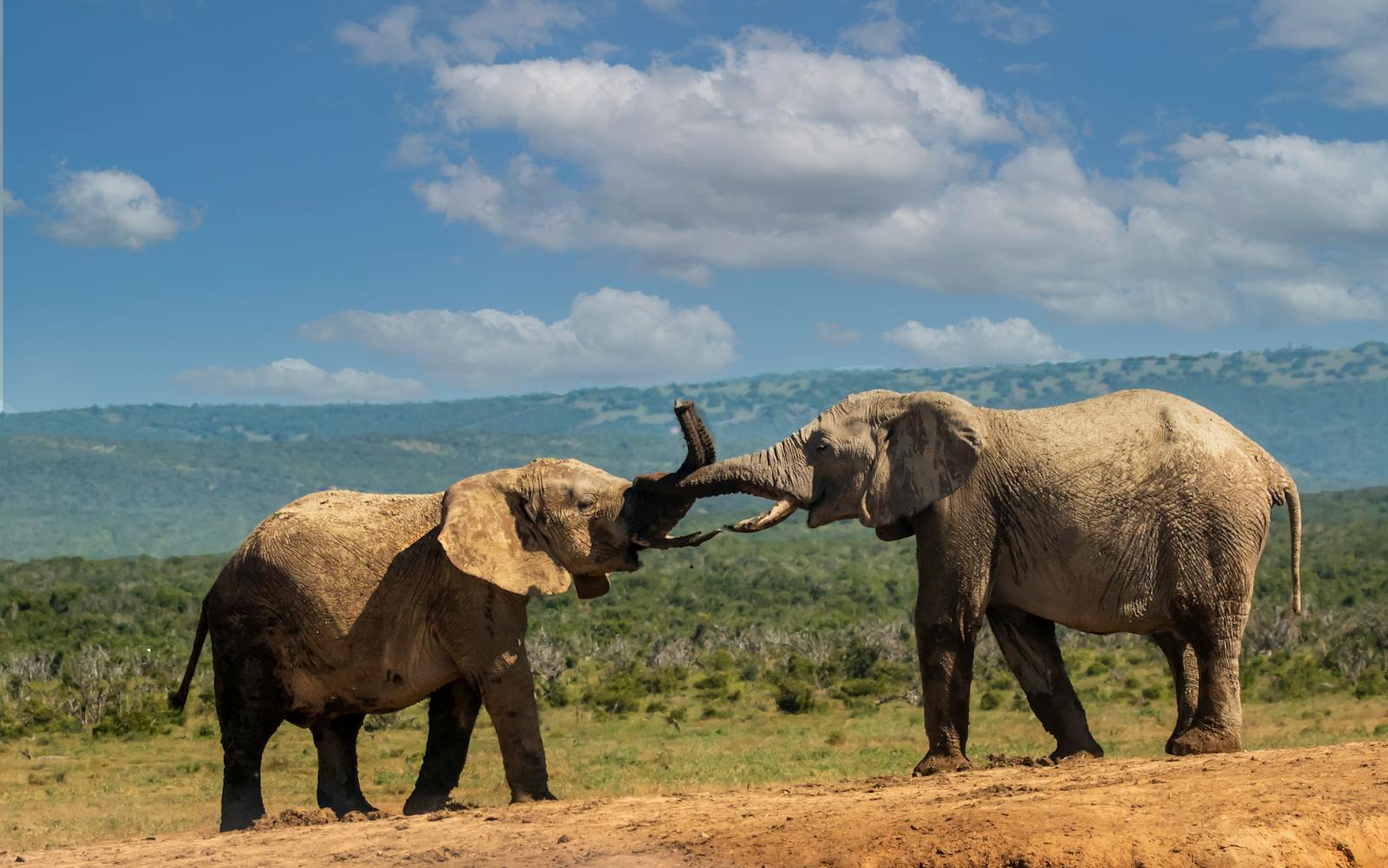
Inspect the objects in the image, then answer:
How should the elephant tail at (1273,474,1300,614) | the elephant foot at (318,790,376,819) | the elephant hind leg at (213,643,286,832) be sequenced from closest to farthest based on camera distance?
the elephant tail at (1273,474,1300,614) → the elephant hind leg at (213,643,286,832) → the elephant foot at (318,790,376,819)

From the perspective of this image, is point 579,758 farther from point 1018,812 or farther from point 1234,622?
point 1018,812

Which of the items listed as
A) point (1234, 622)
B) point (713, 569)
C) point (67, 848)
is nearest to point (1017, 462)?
point (1234, 622)

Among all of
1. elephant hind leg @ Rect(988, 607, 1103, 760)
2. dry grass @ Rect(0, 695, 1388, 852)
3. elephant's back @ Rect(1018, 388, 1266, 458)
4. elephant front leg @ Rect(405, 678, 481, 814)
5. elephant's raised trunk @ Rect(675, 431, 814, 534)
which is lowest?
dry grass @ Rect(0, 695, 1388, 852)

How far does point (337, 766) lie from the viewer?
12.0 meters

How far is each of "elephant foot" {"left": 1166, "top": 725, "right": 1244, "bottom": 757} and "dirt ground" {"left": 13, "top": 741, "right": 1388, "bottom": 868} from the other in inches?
21.5

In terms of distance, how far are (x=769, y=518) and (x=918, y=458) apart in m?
1.07

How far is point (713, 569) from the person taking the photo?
70.9 metres

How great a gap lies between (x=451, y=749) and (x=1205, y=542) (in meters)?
5.27

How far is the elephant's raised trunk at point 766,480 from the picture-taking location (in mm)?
11141

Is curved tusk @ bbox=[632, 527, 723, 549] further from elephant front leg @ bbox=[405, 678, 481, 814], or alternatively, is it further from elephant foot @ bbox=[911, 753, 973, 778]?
elephant foot @ bbox=[911, 753, 973, 778]

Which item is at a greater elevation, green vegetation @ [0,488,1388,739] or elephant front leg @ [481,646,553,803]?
elephant front leg @ [481,646,553,803]

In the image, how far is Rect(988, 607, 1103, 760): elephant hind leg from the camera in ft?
36.7

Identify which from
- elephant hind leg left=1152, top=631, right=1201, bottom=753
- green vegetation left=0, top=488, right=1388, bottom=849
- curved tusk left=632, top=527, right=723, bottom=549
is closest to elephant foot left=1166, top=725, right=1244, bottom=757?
elephant hind leg left=1152, top=631, right=1201, bottom=753

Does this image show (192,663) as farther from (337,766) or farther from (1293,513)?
(1293,513)
